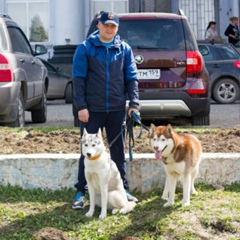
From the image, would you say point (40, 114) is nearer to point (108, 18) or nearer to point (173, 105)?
point (173, 105)

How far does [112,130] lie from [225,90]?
42.7 ft

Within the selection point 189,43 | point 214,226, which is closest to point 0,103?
point 189,43

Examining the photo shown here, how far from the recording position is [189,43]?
12.1m

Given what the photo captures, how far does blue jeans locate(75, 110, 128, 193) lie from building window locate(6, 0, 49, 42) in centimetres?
2118

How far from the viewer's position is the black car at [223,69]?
2036 cm

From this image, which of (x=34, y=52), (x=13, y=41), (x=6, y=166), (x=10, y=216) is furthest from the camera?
(x=34, y=52)

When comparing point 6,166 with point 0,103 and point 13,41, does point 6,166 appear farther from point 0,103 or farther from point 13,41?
point 13,41

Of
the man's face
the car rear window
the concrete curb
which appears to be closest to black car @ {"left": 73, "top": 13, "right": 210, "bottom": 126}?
the car rear window

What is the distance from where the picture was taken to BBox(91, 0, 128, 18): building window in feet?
92.9

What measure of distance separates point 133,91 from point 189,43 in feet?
15.0

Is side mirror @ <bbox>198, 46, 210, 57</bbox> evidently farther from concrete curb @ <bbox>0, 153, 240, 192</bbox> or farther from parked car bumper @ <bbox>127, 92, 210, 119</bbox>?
concrete curb @ <bbox>0, 153, 240, 192</bbox>

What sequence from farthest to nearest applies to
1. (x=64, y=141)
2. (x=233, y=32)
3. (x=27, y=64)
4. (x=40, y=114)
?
(x=233, y=32)
(x=40, y=114)
(x=27, y=64)
(x=64, y=141)

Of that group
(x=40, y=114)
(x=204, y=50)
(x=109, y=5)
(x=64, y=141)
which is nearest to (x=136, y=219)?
(x=64, y=141)

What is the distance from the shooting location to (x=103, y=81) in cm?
763
